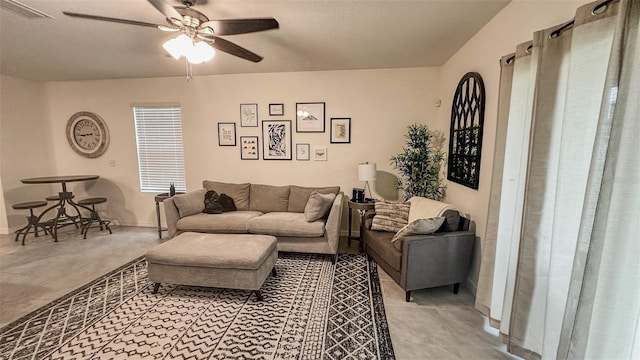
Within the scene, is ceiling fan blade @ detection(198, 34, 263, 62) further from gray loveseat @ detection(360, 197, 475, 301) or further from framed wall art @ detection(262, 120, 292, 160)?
gray loveseat @ detection(360, 197, 475, 301)

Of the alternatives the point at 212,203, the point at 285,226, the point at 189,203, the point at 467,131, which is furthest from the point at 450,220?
the point at 189,203

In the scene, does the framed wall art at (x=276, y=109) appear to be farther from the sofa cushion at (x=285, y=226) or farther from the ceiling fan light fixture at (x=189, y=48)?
the ceiling fan light fixture at (x=189, y=48)

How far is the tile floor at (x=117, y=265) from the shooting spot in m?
1.87

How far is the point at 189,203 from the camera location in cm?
362

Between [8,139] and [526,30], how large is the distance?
22.9 ft

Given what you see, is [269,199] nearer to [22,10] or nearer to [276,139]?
[276,139]

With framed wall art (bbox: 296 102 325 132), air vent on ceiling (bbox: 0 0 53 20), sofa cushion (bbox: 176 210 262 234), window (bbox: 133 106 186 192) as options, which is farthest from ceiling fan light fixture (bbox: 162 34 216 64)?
window (bbox: 133 106 186 192)

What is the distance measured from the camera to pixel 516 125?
5.94ft

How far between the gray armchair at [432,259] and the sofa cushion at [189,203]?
8.84ft

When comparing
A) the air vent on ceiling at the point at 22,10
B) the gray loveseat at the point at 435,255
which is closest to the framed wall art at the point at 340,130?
the gray loveseat at the point at 435,255

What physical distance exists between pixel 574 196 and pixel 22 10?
13.6 feet

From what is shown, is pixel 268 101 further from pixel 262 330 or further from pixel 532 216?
pixel 532 216

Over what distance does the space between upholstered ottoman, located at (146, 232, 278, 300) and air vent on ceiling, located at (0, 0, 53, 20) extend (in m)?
2.24

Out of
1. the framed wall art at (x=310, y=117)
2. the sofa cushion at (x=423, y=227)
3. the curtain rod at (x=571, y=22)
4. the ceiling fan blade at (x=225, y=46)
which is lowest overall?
the sofa cushion at (x=423, y=227)
